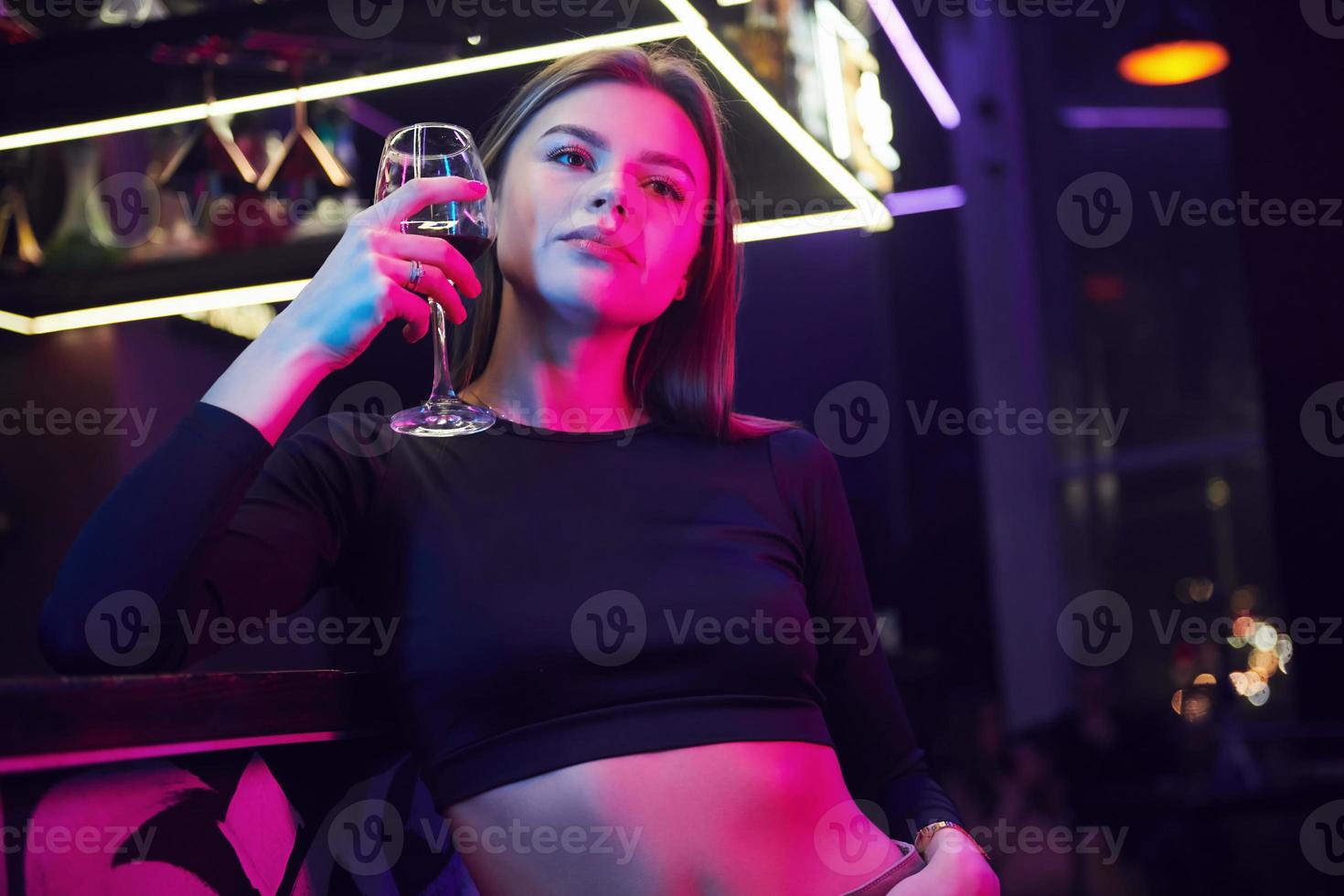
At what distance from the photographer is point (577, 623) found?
1.20 m

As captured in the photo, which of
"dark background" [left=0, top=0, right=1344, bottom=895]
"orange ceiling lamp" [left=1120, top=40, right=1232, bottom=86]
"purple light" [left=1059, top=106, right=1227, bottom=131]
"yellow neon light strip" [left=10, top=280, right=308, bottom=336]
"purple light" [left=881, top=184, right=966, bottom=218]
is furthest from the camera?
"purple light" [left=1059, top=106, right=1227, bottom=131]

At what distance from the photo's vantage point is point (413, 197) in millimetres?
1231

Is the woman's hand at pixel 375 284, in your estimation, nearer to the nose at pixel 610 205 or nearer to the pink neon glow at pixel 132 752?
the nose at pixel 610 205

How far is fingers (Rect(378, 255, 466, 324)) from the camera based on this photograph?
3.79 ft

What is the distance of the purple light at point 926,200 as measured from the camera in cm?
675

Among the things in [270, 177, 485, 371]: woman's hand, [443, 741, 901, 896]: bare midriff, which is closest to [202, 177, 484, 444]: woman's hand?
[270, 177, 485, 371]: woman's hand

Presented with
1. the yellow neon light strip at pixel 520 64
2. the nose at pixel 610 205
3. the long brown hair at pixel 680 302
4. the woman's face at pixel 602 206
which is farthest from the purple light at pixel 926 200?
the nose at pixel 610 205

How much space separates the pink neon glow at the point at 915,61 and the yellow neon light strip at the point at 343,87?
2595 millimetres

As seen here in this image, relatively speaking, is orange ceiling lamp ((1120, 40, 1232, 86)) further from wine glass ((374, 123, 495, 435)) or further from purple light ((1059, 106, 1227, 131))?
wine glass ((374, 123, 495, 435))

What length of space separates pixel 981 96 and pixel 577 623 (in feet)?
26.0

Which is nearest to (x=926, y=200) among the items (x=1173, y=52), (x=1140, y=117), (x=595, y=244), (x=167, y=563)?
(x=1173, y=52)

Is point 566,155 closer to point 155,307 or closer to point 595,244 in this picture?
point 595,244

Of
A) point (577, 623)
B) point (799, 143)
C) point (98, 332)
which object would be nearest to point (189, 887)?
point (577, 623)

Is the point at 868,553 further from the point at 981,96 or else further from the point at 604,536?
the point at 604,536
